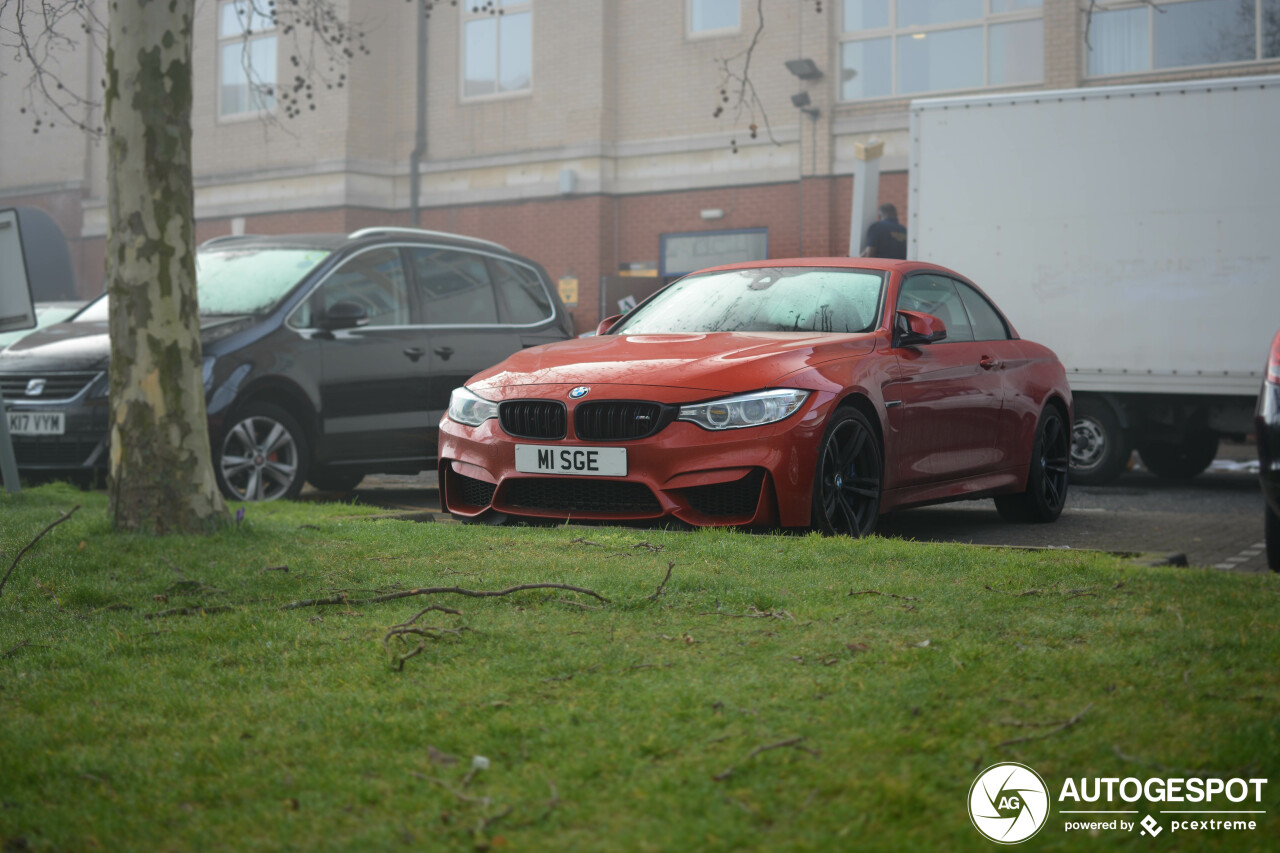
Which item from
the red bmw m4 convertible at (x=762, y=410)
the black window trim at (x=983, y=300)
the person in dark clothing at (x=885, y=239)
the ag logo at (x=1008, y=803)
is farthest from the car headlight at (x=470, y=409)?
the person in dark clothing at (x=885, y=239)

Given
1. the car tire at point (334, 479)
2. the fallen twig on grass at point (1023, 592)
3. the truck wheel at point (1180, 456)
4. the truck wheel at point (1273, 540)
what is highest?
the fallen twig on grass at point (1023, 592)

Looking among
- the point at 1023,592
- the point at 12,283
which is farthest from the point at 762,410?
the point at 12,283

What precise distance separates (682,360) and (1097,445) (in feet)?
23.6

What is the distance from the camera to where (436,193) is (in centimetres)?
2614

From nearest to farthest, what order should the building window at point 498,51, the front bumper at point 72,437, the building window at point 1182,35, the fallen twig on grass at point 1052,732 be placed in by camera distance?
the fallen twig on grass at point 1052,732 < the front bumper at point 72,437 < the building window at point 1182,35 < the building window at point 498,51

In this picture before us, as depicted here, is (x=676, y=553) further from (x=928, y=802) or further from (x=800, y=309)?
(x=928, y=802)

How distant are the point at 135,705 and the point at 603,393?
125 inches

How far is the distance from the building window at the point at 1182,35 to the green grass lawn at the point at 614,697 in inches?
667

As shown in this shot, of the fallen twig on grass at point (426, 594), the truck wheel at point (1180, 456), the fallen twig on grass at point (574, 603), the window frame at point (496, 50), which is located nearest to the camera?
the fallen twig on grass at point (574, 603)

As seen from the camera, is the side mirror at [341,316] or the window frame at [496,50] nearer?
the side mirror at [341,316]

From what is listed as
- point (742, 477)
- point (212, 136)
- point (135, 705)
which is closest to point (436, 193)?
point (212, 136)

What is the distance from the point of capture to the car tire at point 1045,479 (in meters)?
8.37

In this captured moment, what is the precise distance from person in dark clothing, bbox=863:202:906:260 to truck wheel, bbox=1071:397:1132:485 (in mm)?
3147

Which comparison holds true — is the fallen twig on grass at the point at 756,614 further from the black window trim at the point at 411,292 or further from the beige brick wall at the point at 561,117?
the beige brick wall at the point at 561,117
